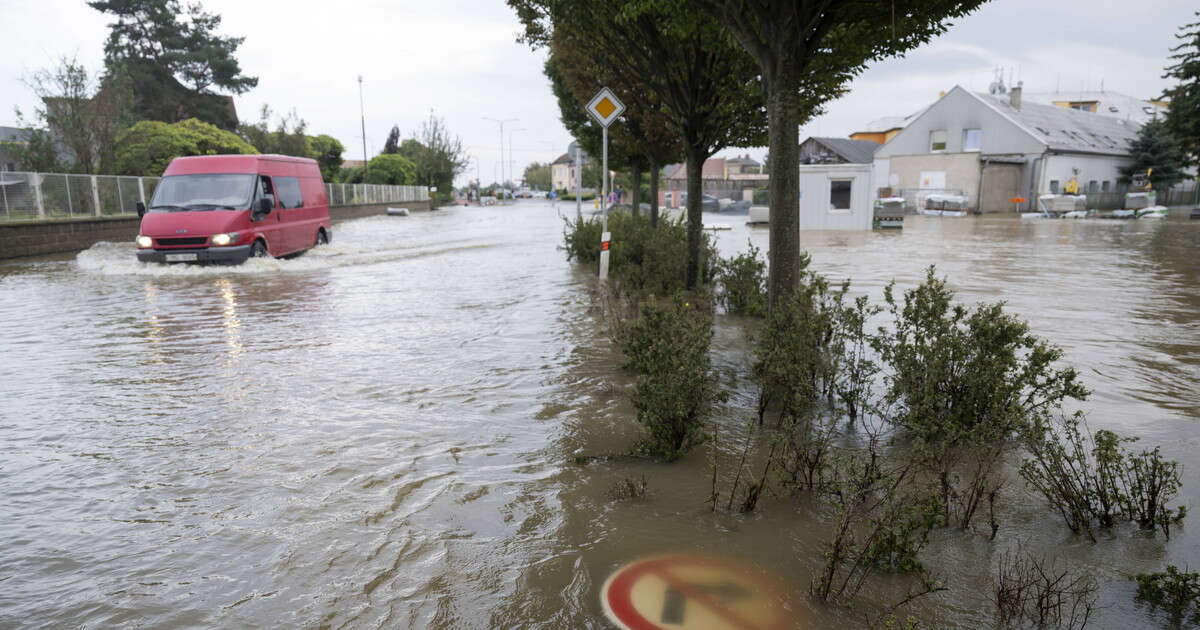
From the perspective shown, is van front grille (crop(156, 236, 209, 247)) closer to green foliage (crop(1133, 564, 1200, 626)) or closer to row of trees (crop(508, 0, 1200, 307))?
row of trees (crop(508, 0, 1200, 307))

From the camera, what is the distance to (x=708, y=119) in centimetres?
1002

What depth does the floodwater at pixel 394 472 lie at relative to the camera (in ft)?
10.4

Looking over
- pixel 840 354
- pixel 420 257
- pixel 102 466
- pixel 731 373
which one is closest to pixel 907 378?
pixel 840 354

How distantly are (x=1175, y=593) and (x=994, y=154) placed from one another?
166ft

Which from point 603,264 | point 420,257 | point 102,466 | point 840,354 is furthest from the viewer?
point 420,257

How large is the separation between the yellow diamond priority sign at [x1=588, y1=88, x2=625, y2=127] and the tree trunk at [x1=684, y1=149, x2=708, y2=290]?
1529 mm

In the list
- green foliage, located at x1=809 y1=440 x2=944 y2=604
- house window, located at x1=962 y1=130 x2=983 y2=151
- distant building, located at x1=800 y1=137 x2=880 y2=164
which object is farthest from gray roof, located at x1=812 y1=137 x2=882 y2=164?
green foliage, located at x1=809 y1=440 x2=944 y2=604

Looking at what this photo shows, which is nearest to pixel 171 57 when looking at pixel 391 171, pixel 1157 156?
pixel 391 171

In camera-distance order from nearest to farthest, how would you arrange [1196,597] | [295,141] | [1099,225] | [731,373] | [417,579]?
[1196,597], [417,579], [731,373], [1099,225], [295,141]

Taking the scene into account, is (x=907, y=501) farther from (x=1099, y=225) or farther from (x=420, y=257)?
(x=1099, y=225)

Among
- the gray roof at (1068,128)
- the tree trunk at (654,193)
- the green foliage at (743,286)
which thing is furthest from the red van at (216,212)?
the gray roof at (1068,128)

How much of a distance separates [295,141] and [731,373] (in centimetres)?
4536

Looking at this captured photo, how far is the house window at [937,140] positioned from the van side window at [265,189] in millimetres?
45836

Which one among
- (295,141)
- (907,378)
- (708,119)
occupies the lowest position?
(907,378)
